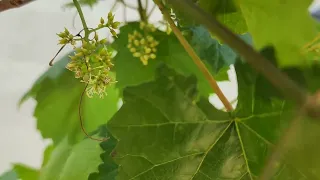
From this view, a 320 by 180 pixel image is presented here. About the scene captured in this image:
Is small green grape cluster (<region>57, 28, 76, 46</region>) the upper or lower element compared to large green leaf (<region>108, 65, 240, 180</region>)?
upper

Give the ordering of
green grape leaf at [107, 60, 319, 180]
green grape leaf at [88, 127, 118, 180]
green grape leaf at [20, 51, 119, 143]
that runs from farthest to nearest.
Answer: green grape leaf at [20, 51, 119, 143] < green grape leaf at [88, 127, 118, 180] < green grape leaf at [107, 60, 319, 180]

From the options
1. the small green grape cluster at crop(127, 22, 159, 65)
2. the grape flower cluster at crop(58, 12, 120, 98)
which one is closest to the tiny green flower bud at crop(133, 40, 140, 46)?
the small green grape cluster at crop(127, 22, 159, 65)

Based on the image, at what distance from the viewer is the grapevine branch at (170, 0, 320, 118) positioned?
12 cm

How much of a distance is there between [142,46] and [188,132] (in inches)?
7.5

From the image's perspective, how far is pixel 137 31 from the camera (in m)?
0.47

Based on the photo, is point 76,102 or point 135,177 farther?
point 76,102

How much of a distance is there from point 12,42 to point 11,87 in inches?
3.1

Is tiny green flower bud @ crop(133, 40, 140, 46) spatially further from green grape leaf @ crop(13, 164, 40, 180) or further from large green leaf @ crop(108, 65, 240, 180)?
green grape leaf @ crop(13, 164, 40, 180)

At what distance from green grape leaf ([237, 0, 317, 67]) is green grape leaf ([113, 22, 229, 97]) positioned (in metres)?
0.22

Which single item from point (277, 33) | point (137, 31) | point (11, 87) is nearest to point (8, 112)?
point (11, 87)

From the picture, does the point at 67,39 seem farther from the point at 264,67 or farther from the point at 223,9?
the point at 264,67

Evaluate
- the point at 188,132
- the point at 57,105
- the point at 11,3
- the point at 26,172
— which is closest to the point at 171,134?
the point at 188,132

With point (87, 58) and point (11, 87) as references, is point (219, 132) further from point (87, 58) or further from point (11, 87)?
point (11, 87)

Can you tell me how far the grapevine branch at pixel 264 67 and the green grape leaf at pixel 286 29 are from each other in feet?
0.23
